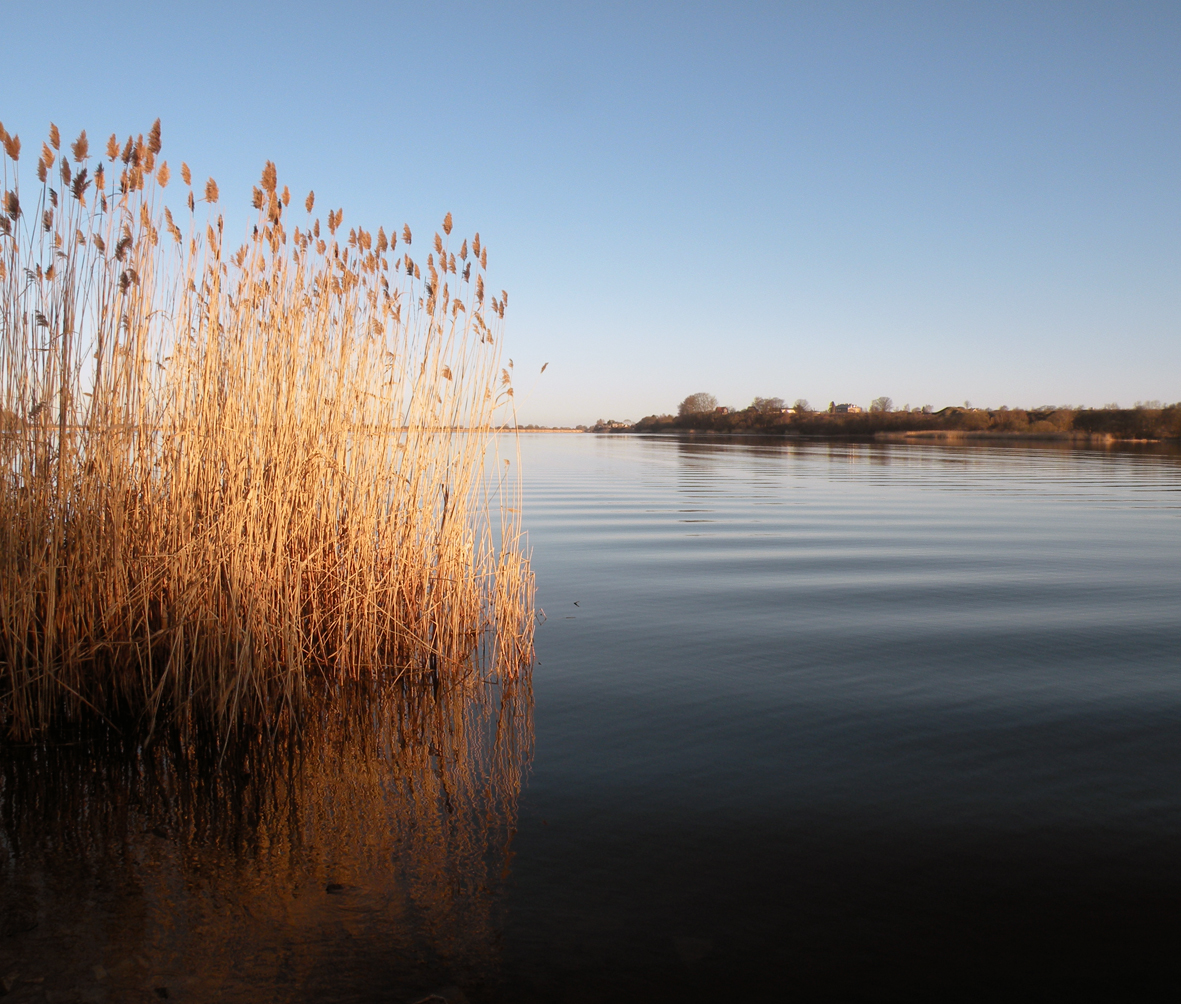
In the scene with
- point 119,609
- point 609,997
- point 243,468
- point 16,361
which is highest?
point 16,361

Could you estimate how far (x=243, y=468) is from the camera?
12.6ft

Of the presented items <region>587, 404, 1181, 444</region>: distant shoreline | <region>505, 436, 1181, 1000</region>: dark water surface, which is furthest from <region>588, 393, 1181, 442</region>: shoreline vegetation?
<region>505, 436, 1181, 1000</region>: dark water surface

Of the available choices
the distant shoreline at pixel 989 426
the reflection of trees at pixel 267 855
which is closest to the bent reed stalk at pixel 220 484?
the reflection of trees at pixel 267 855

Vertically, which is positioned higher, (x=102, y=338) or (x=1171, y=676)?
(x=102, y=338)

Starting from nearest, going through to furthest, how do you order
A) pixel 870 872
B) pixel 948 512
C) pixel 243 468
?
pixel 870 872, pixel 243 468, pixel 948 512

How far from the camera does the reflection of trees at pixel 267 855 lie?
2.11m

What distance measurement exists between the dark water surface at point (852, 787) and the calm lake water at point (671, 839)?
1cm

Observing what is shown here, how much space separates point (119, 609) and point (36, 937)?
5.63 feet

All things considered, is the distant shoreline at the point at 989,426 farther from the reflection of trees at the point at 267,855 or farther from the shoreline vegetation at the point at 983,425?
the reflection of trees at the point at 267,855

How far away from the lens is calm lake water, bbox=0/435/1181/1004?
2109 millimetres

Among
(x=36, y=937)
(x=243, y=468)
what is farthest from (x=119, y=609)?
(x=36, y=937)

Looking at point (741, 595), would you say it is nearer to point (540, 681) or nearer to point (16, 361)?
point (540, 681)

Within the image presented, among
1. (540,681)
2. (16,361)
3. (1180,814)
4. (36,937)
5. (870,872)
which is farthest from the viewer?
(540,681)

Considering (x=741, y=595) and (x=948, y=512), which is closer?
(x=741, y=595)
